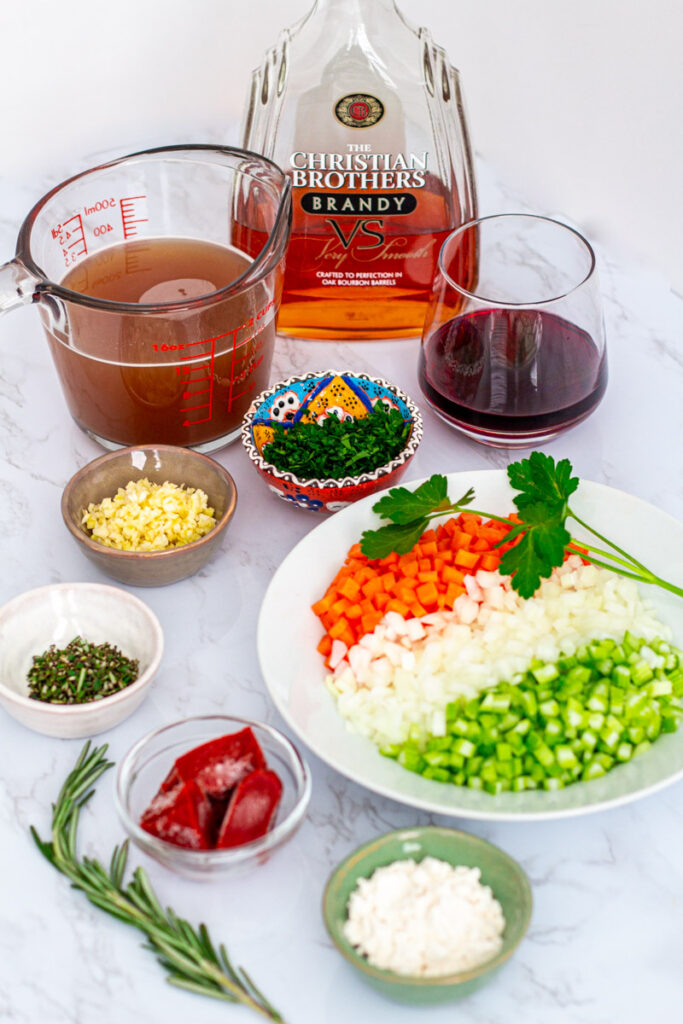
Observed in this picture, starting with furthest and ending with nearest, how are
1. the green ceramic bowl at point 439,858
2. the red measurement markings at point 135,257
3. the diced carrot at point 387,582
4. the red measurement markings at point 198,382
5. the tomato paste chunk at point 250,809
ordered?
the red measurement markings at point 135,257 < the red measurement markings at point 198,382 < the diced carrot at point 387,582 < the tomato paste chunk at point 250,809 < the green ceramic bowl at point 439,858

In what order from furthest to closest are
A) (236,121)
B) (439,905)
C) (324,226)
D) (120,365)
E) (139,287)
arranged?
(236,121) → (324,226) → (139,287) → (120,365) → (439,905)

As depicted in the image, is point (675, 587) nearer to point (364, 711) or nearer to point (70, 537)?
point (364, 711)

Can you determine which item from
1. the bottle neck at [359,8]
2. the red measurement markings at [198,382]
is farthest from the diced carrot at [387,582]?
the bottle neck at [359,8]

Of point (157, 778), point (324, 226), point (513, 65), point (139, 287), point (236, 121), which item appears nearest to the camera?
point (157, 778)

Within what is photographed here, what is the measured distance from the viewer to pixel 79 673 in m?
1.10

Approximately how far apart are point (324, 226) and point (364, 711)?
2.36 ft

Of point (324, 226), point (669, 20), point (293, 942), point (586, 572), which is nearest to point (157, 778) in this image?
point (293, 942)

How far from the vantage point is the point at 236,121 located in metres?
2.08

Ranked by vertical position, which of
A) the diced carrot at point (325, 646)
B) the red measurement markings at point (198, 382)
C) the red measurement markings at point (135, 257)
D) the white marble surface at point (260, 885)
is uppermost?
the red measurement markings at point (135, 257)

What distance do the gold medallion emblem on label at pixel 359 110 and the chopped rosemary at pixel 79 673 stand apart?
0.77 metres

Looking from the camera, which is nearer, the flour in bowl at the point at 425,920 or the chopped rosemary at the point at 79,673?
the flour in bowl at the point at 425,920

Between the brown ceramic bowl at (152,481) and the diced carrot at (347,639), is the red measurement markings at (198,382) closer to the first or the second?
the brown ceramic bowl at (152,481)

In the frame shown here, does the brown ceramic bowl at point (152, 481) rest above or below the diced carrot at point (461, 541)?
above

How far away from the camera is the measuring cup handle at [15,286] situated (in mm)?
1234
